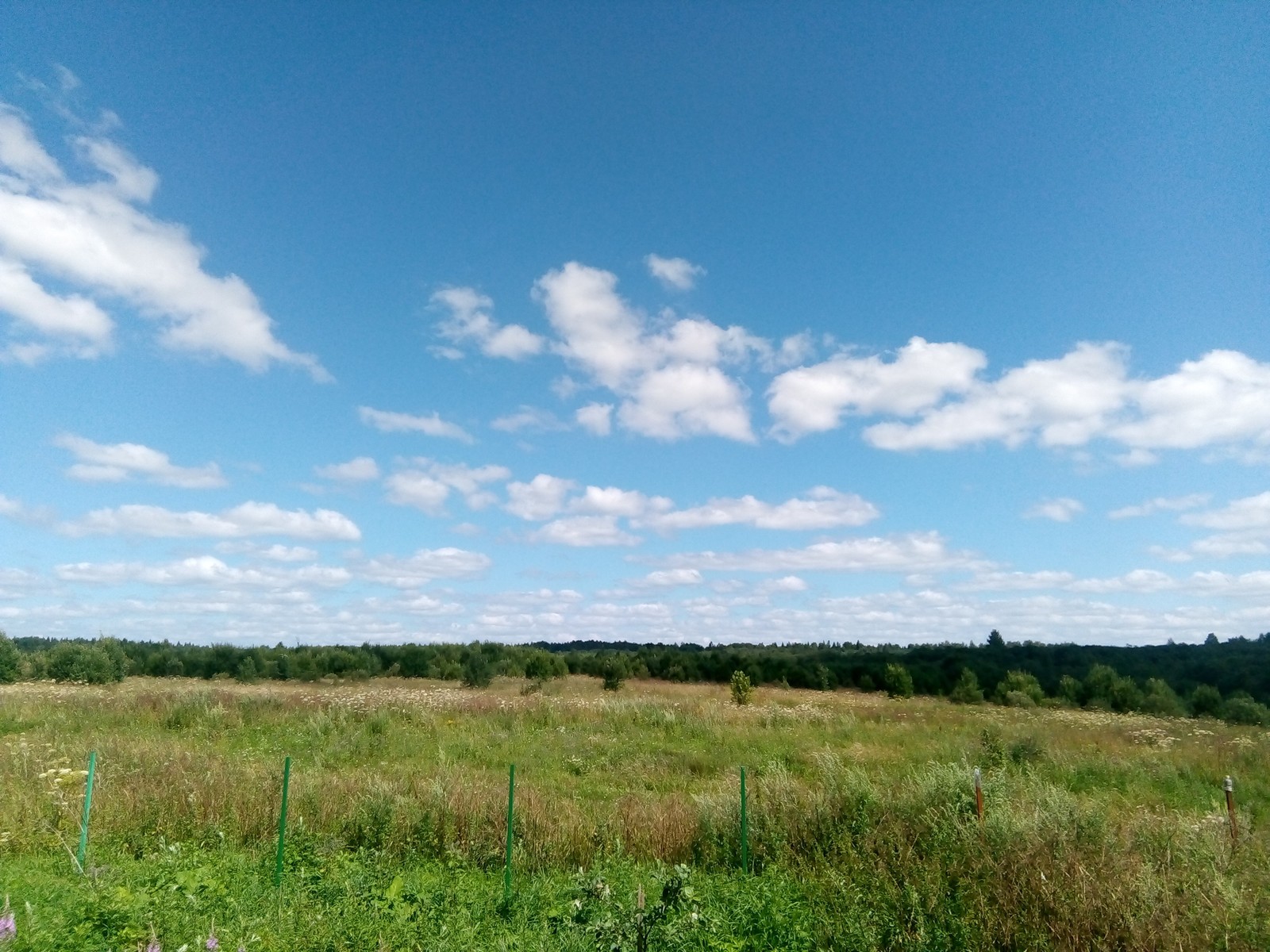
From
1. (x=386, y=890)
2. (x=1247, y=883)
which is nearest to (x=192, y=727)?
(x=386, y=890)

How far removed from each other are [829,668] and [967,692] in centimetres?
1756

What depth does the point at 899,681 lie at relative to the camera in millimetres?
49969

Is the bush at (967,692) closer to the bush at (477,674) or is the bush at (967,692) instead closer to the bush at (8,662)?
the bush at (477,674)

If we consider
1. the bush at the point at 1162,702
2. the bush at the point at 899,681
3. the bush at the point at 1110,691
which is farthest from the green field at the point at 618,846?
the bush at the point at 899,681

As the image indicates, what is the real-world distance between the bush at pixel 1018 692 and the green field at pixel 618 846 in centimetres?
2165

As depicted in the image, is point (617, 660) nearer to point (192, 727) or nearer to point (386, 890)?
point (192, 727)

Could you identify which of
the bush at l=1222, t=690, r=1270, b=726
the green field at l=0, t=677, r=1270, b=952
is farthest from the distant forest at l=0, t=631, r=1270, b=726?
the green field at l=0, t=677, r=1270, b=952

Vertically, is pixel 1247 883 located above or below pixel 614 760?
above

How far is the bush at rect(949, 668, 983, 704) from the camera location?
4458 cm

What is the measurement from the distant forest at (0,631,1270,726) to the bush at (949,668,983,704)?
14 centimetres

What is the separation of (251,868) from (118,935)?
3.70 meters

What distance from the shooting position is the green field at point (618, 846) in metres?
6.54

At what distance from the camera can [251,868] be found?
9328 mm

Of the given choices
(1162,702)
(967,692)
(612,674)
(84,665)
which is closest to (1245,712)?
(1162,702)
